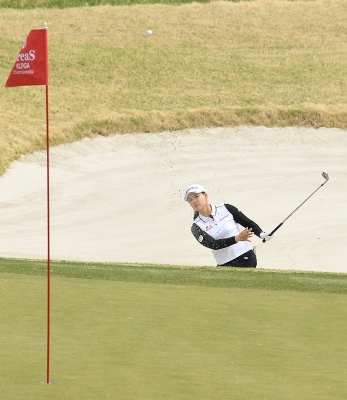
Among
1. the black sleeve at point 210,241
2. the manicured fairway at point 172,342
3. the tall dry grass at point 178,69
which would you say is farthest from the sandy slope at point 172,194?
the manicured fairway at point 172,342

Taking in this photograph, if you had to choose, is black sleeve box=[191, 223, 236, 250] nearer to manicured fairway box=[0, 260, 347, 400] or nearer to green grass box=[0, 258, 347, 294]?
green grass box=[0, 258, 347, 294]

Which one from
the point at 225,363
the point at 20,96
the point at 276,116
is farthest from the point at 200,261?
the point at 225,363

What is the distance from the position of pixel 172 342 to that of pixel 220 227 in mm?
5155

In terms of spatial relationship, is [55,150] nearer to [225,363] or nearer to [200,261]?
[200,261]

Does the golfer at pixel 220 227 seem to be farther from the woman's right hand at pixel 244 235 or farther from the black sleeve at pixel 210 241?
the woman's right hand at pixel 244 235

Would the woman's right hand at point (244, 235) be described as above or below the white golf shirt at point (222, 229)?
above

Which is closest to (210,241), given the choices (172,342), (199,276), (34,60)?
(199,276)

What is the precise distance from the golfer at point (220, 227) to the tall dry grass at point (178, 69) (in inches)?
385

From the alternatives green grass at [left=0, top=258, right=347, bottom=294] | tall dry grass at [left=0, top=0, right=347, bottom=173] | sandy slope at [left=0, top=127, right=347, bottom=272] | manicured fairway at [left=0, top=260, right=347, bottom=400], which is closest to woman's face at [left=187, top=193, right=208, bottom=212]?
green grass at [left=0, top=258, right=347, bottom=294]

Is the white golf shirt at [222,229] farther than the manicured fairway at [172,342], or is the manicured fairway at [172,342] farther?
the white golf shirt at [222,229]

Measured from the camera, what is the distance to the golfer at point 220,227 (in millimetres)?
12023

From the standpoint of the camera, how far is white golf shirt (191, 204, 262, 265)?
1205 cm

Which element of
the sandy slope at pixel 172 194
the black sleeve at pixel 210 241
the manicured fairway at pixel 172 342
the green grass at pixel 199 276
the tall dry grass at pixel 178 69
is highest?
the manicured fairway at pixel 172 342

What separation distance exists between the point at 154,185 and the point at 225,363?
1568 cm
